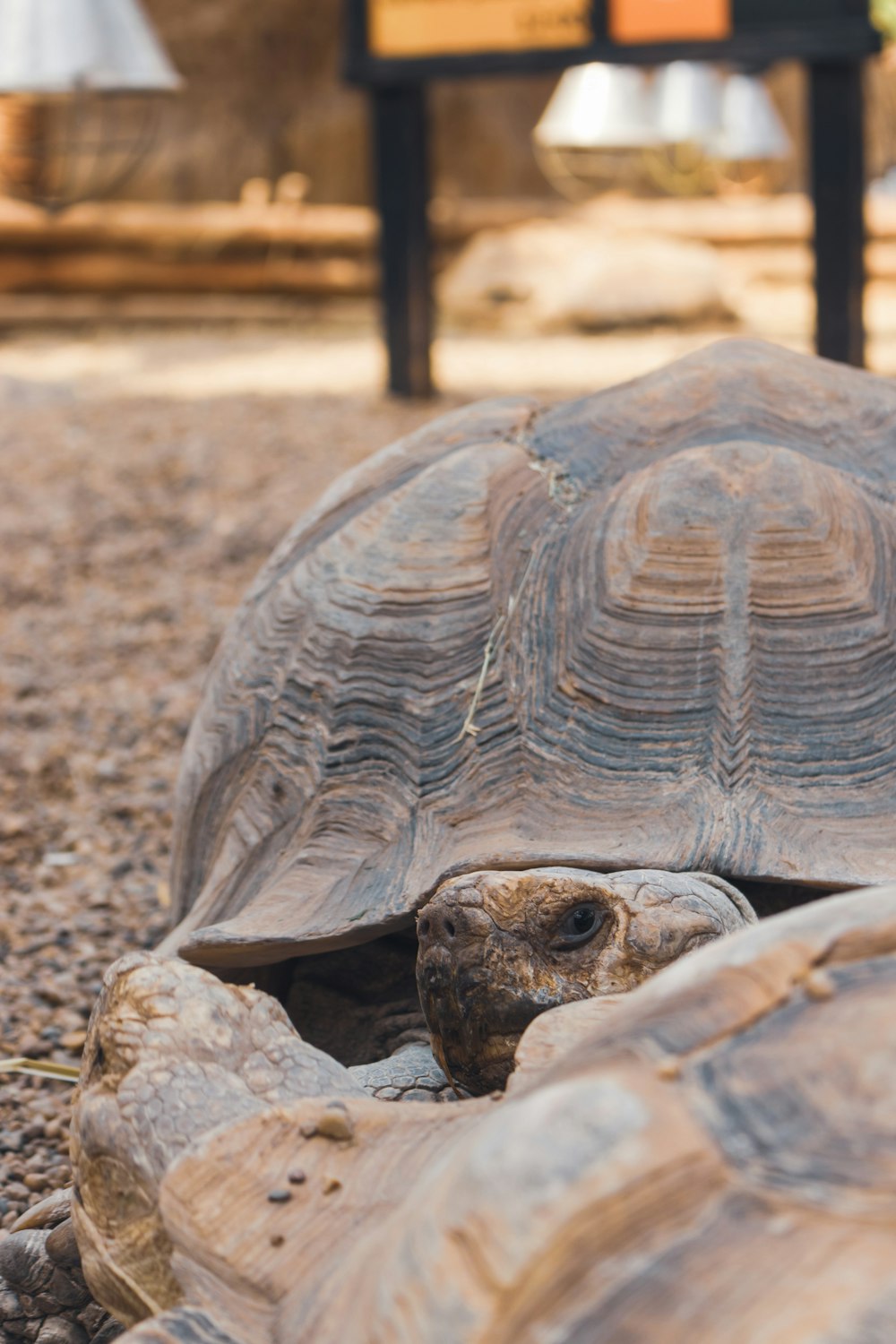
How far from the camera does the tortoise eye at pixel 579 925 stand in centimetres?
146

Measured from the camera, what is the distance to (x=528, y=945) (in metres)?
1.45

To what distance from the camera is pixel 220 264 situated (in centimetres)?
1066

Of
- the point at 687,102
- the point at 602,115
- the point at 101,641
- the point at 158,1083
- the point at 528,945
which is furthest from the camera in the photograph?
the point at 687,102

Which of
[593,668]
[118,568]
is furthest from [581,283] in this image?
[593,668]

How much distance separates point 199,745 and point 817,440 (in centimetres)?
87

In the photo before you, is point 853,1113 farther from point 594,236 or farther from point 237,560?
point 594,236

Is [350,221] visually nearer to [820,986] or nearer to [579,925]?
[579,925]

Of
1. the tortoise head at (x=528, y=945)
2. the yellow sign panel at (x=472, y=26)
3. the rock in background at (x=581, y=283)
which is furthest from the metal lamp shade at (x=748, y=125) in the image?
the tortoise head at (x=528, y=945)

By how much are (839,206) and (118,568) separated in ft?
9.12

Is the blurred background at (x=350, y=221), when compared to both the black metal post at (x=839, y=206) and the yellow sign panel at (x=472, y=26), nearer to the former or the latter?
the black metal post at (x=839, y=206)

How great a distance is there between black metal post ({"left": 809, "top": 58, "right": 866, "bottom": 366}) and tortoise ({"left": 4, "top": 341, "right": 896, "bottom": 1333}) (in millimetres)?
3678

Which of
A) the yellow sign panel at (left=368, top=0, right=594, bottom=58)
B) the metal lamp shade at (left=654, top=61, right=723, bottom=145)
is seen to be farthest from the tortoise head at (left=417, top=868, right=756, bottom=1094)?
the metal lamp shade at (left=654, top=61, right=723, bottom=145)

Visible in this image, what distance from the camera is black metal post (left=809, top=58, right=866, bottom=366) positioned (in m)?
5.39

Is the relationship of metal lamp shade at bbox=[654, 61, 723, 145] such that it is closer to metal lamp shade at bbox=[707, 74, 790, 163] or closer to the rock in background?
metal lamp shade at bbox=[707, 74, 790, 163]
